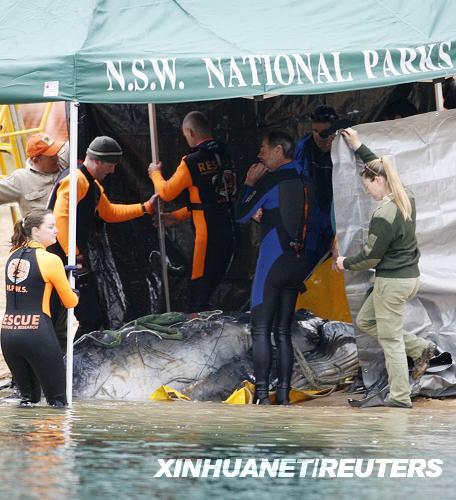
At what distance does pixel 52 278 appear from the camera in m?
9.70

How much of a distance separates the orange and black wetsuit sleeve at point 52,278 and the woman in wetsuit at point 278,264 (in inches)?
64.7

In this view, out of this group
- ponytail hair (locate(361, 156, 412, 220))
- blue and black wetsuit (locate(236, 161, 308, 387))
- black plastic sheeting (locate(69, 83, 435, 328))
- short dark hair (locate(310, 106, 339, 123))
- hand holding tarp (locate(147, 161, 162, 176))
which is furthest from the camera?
black plastic sheeting (locate(69, 83, 435, 328))

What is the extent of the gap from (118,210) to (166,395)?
6.18ft

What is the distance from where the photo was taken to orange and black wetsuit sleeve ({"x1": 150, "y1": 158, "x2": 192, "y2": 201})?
11.9 meters

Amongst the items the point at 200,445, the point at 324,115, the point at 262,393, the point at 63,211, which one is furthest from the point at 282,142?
the point at 200,445

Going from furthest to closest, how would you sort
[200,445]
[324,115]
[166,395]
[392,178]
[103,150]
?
1. [324,115]
2. [103,150]
3. [166,395]
4. [392,178]
5. [200,445]

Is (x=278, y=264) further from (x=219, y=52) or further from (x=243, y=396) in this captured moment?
(x=219, y=52)

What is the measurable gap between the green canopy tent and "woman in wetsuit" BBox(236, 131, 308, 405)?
3.06 ft

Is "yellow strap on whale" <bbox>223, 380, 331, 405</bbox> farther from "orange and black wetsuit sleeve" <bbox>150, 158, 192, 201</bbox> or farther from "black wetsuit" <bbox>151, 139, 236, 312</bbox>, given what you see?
"orange and black wetsuit sleeve" <bbox>150, 158, 192, 201</bbox>

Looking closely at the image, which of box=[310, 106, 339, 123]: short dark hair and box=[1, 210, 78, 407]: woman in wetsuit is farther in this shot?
box=[310, 106, 339, 123]: short dark hair

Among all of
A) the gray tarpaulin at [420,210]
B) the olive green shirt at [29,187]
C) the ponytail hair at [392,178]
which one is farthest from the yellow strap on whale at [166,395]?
the ponytail hair at [392,178]

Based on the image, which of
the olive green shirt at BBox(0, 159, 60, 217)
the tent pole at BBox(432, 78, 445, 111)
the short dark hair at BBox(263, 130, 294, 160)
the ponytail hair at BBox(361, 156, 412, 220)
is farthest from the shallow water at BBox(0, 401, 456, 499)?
the tent pole at BBox(432, 78, 445, 111)

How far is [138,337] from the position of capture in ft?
37.1

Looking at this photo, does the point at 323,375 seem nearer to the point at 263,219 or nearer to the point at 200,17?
the point at 263,219
